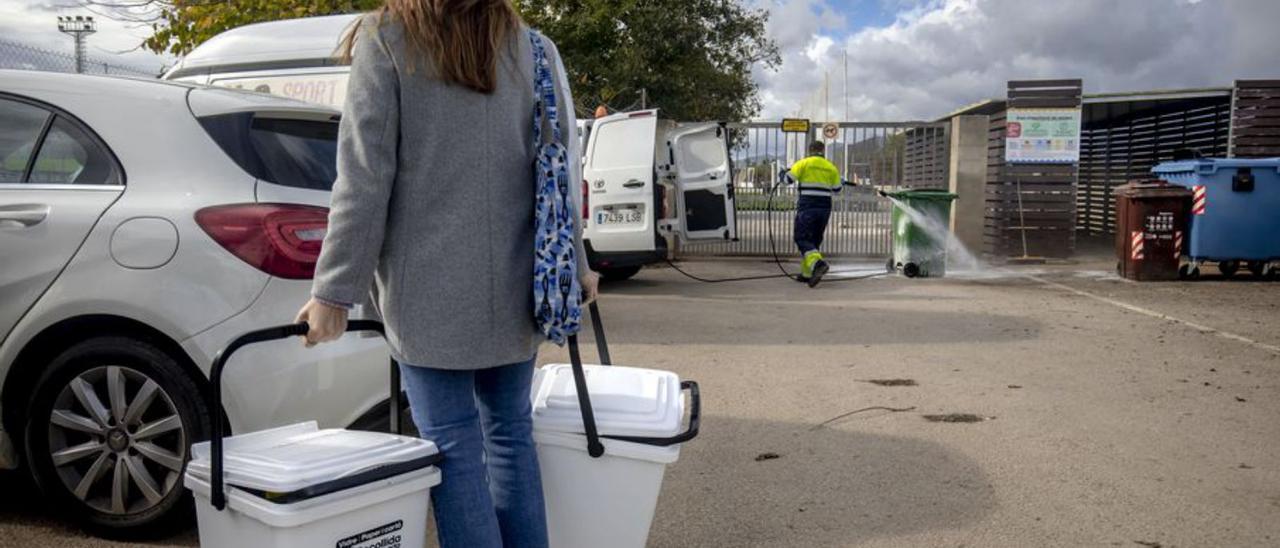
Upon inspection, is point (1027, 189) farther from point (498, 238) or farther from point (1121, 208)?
point (498, 238)

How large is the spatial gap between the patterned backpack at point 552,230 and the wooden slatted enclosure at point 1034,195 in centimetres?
1512

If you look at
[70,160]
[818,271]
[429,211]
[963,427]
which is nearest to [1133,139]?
[818,271]

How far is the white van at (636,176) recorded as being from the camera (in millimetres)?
7359

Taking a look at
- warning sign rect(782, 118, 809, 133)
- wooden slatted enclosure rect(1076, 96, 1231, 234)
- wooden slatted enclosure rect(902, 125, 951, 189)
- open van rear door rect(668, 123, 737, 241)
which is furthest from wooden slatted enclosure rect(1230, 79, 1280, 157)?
open van rear door rect(668, 123, 737, 241)

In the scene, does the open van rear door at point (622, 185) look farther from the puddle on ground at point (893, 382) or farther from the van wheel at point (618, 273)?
the puddle on ground at point (893, 382)

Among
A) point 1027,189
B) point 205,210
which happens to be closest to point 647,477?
point 205,210

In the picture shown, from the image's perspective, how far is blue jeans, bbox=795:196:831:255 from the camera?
40.1ft

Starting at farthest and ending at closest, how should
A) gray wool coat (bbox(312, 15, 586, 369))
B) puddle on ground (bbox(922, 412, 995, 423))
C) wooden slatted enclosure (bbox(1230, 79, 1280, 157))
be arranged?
1. wooden slatted enclosure (bbox(1230, 79, 1280, 157))
2. puddle on ground (bbox(922, 412, 995, 423))
3. gray wool coat (bbox(312, 15, 586, 369))

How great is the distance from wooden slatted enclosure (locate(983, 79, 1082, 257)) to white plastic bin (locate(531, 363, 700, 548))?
15.0 metres

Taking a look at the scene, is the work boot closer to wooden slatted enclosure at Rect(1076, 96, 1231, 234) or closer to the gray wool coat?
wooden slatted enclosure at Rect(1076, 96, 1231, 234)

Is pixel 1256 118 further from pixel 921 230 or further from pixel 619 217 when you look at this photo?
pixel 619 217

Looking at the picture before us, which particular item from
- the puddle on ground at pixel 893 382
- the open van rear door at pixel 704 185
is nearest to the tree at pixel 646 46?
the open van rear door at pixel 704 185

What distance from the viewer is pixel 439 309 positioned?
2035 mm

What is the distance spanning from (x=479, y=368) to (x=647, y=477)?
1.67 feet
